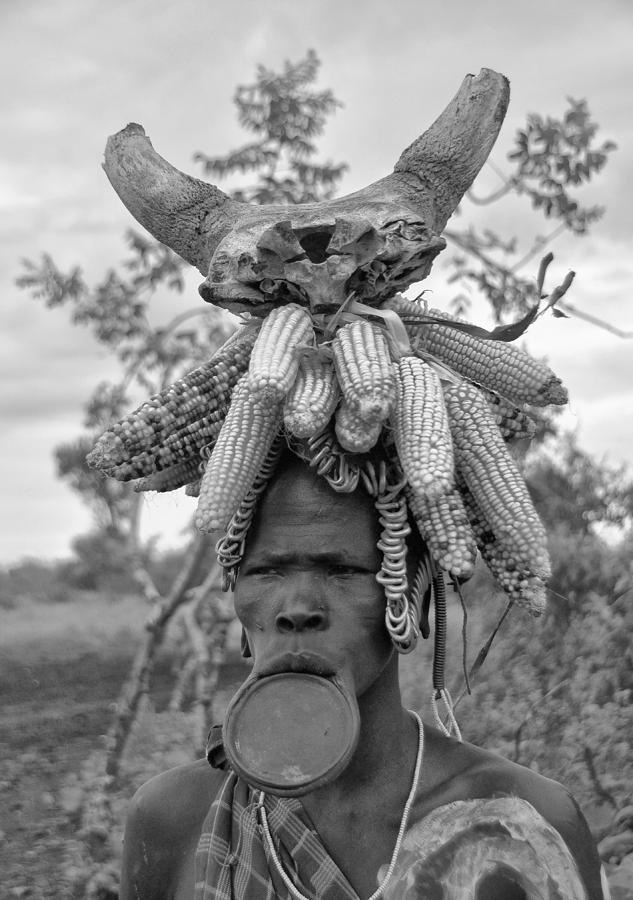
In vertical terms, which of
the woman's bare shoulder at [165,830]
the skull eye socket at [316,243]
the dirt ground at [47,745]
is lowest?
the dirt ground at [47,745]

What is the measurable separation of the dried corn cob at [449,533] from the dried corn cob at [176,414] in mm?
561

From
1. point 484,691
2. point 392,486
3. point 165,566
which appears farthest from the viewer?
point 165,566

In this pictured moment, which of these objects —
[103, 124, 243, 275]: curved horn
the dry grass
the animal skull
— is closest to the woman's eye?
the animal skull

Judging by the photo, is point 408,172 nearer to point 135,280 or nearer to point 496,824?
point 496,824

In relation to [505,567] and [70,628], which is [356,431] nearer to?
[505,567]

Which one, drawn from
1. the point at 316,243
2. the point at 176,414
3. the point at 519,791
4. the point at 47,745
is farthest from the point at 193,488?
the point at 47,745

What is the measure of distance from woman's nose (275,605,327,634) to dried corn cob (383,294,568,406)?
709mm

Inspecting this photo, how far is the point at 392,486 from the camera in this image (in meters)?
2.59

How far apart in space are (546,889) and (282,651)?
0.81 m

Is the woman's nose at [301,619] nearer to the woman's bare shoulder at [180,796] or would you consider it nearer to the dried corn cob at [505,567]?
the dried corn cob at [505,567]

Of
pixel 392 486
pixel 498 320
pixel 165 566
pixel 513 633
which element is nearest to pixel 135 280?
pixel 498 320

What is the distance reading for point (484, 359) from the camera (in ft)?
8.74

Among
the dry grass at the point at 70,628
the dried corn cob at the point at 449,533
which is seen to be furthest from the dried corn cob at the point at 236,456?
the dry grass at the point at 70,628

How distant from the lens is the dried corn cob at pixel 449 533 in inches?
96.3
